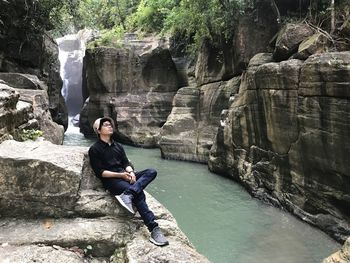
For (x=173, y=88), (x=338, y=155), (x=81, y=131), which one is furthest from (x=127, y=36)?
(x=338, y=155)

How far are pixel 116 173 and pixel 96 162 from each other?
323 millimetres

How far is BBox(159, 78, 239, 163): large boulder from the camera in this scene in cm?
1681

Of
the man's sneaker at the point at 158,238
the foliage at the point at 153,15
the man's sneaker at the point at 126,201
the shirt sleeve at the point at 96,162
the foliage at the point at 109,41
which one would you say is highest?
the foliage at the point at 153,15

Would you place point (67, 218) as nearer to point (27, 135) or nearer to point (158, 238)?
point (158, 238)

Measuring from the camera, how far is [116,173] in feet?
16.6

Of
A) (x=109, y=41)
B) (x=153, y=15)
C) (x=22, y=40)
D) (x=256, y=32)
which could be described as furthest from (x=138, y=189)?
(x=153, y=15)

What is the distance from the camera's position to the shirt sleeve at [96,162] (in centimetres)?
513

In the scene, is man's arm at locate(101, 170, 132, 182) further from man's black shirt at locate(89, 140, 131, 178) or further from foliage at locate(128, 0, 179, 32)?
foliage at locate(128, 0, 179, 32)

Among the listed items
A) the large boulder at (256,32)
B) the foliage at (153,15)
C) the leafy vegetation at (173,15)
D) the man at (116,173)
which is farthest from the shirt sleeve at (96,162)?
the foliage at (153,15)

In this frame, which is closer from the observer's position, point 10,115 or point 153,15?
point 10,115

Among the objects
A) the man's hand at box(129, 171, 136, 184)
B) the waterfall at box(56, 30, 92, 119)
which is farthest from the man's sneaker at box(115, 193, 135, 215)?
the waterfall at box(56, 30, 92, 119)

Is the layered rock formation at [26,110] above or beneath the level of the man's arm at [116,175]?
above

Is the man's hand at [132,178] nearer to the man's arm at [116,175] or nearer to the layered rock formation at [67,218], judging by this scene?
the man's arm at [116,175]

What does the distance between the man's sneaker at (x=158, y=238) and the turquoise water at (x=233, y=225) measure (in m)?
3.35
